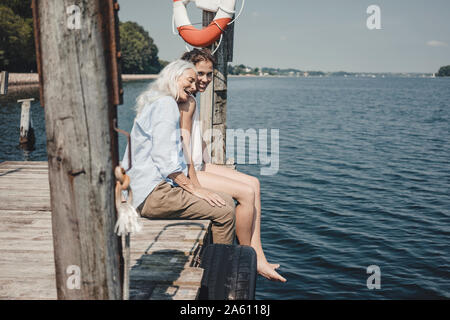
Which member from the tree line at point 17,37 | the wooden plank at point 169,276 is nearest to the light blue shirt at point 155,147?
the wooden plank at point 169,276

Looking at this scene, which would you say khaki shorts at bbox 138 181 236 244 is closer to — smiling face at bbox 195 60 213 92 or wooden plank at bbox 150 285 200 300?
wooden plank at bbox 150 285 200 300

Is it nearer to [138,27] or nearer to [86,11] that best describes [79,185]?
[86,11]

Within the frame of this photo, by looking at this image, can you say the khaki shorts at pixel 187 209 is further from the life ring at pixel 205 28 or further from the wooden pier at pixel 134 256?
the life ring at pixel 205 28

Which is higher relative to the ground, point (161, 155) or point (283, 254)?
point (161, 155)

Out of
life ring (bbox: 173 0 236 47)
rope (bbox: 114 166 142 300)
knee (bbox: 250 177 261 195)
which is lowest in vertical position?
knee (bbox: 250 177 261 195)

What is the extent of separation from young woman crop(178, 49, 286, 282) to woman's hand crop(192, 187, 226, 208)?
0.70ft

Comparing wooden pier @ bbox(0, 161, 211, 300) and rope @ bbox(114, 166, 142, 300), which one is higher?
rope @ bbox(114, 166, 142, 300)

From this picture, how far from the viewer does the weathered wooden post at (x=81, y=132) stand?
172 cm

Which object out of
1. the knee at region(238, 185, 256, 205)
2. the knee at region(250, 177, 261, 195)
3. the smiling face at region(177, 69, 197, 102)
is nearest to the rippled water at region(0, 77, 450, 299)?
the knee at region(250, 177, 261, 195)

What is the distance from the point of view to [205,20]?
535 centimetres

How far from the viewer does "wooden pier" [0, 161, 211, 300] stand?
264cm

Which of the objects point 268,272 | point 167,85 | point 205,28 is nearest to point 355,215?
point 268,272

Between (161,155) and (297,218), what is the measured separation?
550 cm
